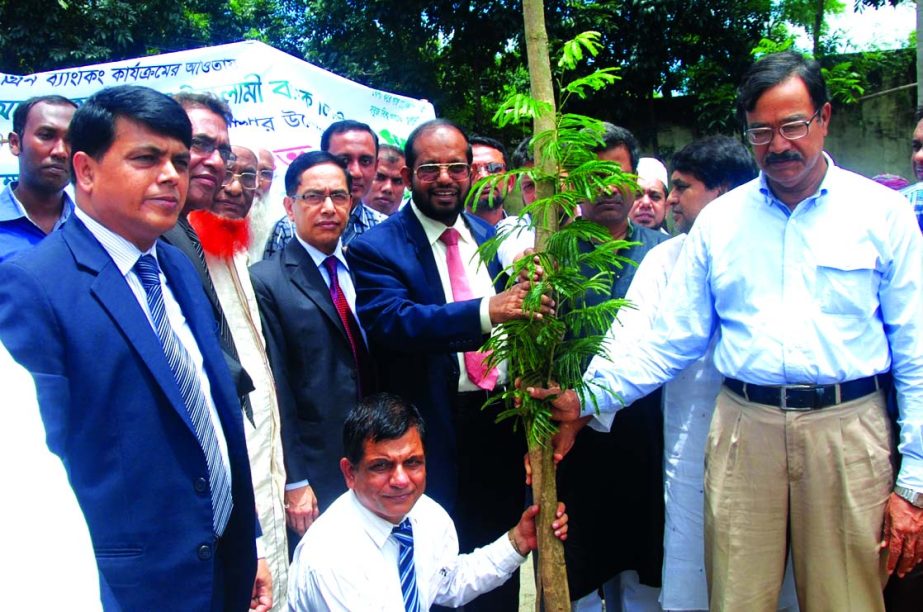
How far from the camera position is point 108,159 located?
1908 mm

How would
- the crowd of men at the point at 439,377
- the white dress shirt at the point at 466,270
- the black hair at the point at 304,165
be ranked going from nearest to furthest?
the crowd of men at the point at 439,377 < the white dress shirt at the point at 466,270 < the black hair at the point at 304,165

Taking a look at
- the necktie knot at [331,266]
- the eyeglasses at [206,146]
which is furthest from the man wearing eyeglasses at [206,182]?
the necktie knot at [331,266]

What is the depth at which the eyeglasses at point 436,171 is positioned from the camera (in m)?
3.27

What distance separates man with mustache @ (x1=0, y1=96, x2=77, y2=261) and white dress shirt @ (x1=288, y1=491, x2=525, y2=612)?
1.84 metres

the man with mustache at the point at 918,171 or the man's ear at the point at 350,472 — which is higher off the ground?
the man with mustache at the point at 918,171

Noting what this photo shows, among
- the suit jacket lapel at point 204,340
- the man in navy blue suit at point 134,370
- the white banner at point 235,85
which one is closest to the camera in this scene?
the man in navy blue suit at point 134,370

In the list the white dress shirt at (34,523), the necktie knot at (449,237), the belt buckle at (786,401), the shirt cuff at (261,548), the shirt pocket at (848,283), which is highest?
the necktie knot at (449,237)

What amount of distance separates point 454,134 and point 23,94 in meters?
4.17

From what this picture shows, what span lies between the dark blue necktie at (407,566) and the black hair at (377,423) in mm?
283

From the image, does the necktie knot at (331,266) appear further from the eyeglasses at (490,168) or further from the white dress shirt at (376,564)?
the eyeglasses at (490,168)

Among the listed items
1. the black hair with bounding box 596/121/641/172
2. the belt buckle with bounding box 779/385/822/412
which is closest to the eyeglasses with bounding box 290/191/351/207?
the black hair with bounding box 596/121/641/172

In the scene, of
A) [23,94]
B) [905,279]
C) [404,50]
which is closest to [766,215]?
[905,279]

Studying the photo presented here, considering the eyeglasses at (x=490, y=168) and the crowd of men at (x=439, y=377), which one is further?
the eyeglasses at (x=490, y=168)

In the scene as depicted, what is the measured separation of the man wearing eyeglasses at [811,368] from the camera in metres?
2.52
